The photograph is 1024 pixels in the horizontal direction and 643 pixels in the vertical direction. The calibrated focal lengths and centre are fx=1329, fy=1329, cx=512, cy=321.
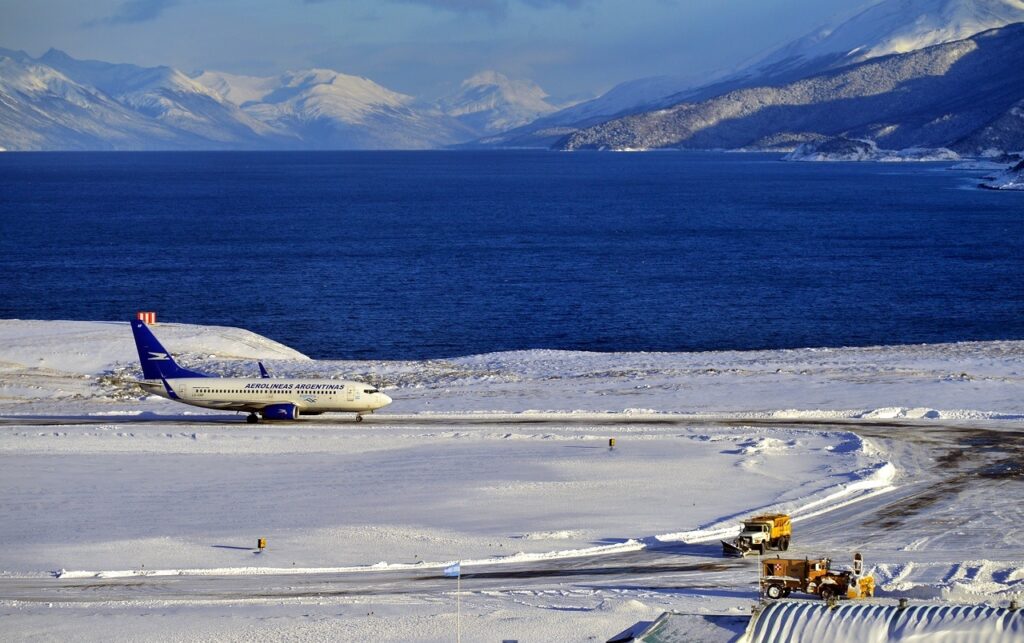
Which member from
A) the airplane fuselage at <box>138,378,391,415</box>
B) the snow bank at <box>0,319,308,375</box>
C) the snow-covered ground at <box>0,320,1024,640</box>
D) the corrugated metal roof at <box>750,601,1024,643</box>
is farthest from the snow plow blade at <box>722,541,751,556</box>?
the snow bank at <box>0,319,308,375</box>

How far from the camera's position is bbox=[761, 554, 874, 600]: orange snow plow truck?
144 feet

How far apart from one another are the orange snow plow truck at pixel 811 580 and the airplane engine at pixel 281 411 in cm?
4194

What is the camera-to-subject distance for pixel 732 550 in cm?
5175

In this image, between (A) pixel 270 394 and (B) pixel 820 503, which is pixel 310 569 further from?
(A) pixel 270 394

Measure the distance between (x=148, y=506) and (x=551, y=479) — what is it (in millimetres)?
19124

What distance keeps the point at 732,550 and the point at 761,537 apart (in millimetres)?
1246

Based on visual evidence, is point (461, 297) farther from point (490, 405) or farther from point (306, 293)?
point (490, 405)

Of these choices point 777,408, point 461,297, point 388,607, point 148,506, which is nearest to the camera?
point 388,607

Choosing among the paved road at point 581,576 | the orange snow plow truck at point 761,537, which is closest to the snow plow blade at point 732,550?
the orange snow plow truck at point 761,537

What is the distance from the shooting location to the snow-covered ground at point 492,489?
4512cm

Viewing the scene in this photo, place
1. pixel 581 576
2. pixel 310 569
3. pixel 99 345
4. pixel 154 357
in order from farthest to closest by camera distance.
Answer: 1. pixel 99 345
2. pixel 154 357
3. pixel 310 569
4. pixel 581 576

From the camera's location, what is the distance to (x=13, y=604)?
45094 mm

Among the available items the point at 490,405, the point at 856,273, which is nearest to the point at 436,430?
the point at 490,405

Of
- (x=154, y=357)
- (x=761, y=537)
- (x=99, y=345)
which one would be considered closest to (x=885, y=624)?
(x=761, y=537)
